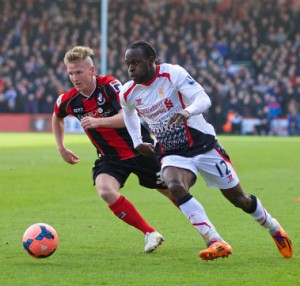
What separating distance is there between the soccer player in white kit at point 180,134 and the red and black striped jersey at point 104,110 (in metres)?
0.95

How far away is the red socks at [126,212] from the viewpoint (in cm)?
859

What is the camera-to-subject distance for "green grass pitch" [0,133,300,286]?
695cm

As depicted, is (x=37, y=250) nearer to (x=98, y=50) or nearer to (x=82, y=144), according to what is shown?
(x=82, y=144)

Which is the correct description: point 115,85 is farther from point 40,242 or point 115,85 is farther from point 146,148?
point 40,242

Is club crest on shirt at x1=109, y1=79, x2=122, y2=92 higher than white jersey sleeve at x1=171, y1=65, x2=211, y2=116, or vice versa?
white jersey sleeve at x1=171, y1=65, x2=211, y2=116

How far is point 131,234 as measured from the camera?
9.69 m

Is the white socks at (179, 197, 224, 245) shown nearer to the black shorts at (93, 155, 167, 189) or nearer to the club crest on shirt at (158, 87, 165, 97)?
the club crest on shirt at (158, 87, 165, 97)


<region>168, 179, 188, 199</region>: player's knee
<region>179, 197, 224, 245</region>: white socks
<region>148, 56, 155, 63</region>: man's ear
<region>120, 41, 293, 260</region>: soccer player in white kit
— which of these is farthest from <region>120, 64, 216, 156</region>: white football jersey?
<region>179, 197, 224, 245</region>: white socks

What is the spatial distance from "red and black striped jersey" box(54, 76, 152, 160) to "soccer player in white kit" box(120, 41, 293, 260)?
0.95 meters

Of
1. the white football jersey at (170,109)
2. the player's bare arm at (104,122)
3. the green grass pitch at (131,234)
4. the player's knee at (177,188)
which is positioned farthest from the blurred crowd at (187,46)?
the player's knee at (177,188)

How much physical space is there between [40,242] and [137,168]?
5.26 ft

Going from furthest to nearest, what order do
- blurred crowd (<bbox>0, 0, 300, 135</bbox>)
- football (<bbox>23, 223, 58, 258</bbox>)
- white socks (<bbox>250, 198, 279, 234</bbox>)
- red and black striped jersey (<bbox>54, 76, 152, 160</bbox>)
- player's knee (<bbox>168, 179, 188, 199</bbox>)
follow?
blurred crowd (<bbox>0, 0, 300, 135</bbox>), red and black striped jersey (<bbox>54, 76, 152, 160</bbox>), white socks (<bbox>250, 198, 279, 234</bbox>), football (<bbox>23, 223, 58, 258</bbox>), player's knee (<bbox>168, 179, 188, 199</bbox>)

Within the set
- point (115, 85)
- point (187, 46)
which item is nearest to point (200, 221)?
point (115, 85)

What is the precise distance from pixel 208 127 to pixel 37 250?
74.6 inches
